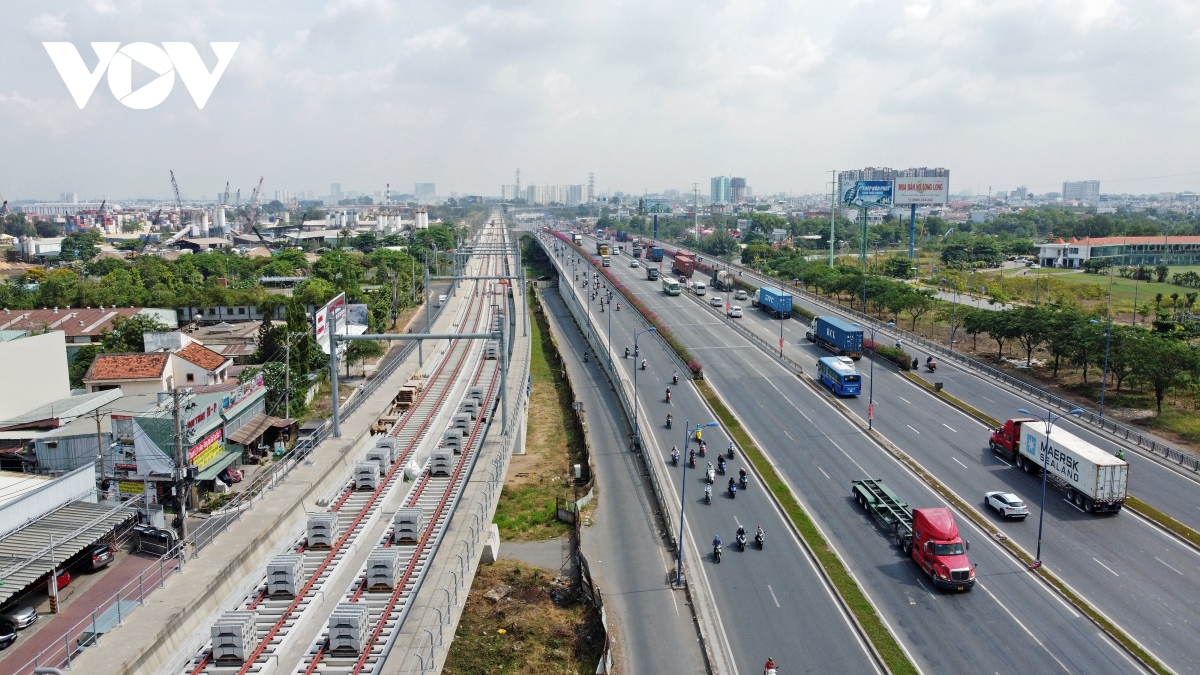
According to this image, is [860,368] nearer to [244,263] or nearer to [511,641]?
[511,641]

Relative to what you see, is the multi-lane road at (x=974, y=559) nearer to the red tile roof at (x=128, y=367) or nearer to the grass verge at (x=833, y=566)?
the grass verge at (x=833, y=566)

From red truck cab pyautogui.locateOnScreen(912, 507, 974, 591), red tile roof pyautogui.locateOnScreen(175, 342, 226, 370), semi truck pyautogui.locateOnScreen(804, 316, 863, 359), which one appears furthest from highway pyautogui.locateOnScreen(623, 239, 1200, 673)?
red tile roof pyautogui.locateOnScreen(175, 342, 226, 370)

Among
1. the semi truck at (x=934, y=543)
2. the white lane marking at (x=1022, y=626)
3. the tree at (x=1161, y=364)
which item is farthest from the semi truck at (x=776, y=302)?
the white lane marking at (x=1022, y=626)

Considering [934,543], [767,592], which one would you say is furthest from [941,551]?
[767,592]

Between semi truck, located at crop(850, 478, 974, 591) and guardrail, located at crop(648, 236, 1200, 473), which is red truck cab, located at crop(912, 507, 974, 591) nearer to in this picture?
semi truck, located at crop(850, 478, 974, 591)

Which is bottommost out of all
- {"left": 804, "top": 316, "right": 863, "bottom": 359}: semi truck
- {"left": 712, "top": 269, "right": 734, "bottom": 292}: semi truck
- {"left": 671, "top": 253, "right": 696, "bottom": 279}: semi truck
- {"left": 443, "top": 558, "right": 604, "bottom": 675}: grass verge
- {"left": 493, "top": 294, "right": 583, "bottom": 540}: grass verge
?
{"left": 443, "top": 558, "right": 604, "bottom": 675}: grass verge

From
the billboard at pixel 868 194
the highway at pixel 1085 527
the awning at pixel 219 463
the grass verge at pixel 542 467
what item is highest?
the billboard at pixel 868 194
